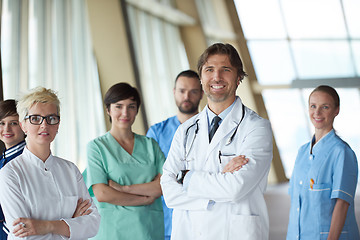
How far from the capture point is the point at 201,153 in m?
1.80

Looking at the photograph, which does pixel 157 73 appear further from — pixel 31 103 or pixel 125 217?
pixel 31 103

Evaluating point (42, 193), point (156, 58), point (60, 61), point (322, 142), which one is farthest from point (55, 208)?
point (156, 58)

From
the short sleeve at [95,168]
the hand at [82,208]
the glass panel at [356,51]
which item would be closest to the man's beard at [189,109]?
the short sleeve at [95,168]

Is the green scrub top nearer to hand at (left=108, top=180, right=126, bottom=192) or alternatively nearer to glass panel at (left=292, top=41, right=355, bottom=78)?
hand at (left=108, top=180, right=126, bottom=192)

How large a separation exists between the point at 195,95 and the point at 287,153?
3062 mm

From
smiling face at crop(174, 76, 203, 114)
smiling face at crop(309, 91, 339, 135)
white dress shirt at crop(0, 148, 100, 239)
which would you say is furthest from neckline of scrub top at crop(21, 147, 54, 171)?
smiling face at crop(309, 91, 339, 135)

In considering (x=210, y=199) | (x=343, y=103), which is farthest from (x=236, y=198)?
(x=343, y=103)

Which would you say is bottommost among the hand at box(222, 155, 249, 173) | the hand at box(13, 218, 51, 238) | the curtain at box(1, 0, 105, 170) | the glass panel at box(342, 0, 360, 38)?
the hand at box(13, 218, 51, 238)

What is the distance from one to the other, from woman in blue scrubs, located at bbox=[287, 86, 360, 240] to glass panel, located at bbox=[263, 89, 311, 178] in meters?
3.08

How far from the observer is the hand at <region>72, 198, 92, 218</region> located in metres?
1.63

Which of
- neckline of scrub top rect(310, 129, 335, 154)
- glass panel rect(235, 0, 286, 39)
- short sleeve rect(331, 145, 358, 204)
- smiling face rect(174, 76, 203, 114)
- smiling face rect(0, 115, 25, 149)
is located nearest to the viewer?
smiling face rect(0, 115, 25, 149)

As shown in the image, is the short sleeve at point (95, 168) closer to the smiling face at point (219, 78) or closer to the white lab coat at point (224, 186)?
the white lab coat at point (224, 186)

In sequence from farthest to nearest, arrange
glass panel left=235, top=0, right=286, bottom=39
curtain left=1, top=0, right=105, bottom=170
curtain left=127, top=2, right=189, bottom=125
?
glass panel left=235, top=0, right=286, bottom=39 → curtain left=127, top=2, right=189, bottom=125 → curtain left=1, top=0, right=105, bottom=170

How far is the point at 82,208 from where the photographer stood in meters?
1.65
